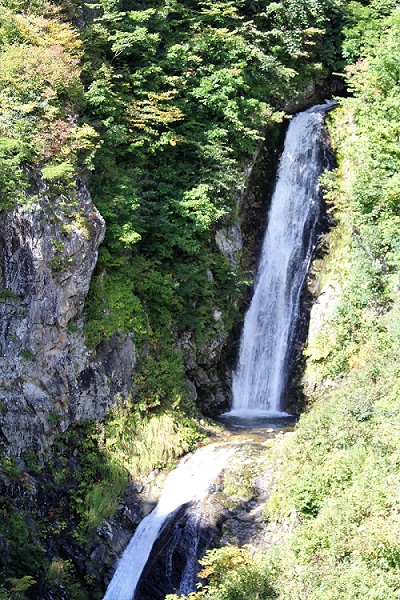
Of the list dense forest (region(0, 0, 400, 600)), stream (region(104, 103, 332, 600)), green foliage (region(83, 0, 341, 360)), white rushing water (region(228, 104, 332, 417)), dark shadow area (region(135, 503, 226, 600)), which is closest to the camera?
dense forest (region(0, 0, 400, 600))

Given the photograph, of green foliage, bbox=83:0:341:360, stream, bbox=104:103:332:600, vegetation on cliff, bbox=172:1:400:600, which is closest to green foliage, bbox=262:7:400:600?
vegetation on cliff, bbox=172:1:400:600

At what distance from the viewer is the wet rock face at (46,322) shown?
494 inches

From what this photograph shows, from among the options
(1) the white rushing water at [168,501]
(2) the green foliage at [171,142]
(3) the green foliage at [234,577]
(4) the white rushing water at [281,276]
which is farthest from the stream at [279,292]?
(3) the green foliage at [234,577]

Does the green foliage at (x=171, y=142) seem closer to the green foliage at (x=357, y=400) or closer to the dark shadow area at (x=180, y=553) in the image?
the green foliage at (x=357, y=400)

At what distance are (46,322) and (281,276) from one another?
7.47 metres

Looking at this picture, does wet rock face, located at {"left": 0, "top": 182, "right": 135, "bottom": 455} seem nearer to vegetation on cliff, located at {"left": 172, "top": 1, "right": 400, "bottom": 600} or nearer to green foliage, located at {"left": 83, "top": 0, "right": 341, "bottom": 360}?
green foliage, located at {"left": 83, "top": 0, "right": 341, "bottom": 360}

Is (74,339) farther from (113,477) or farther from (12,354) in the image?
(113,477)

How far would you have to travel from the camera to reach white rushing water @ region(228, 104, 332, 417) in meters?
17.3

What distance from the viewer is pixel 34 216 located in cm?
1296

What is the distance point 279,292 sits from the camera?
18.0m

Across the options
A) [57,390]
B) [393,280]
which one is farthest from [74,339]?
[393,280]

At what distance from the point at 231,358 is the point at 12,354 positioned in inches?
267

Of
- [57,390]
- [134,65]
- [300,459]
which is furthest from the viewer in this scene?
[134,65]

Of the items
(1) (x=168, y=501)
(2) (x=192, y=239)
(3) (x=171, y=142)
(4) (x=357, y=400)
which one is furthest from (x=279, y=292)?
(1) (x=168, y=501)
